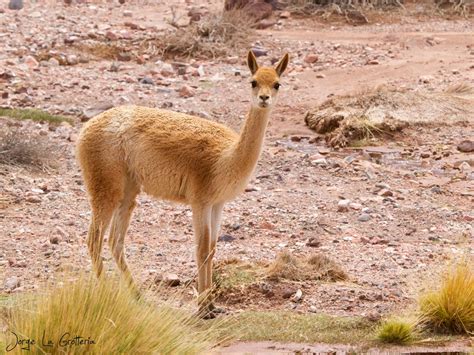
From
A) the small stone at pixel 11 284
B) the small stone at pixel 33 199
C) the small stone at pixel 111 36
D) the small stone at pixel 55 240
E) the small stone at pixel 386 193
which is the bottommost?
the small stone at pixel 33 199

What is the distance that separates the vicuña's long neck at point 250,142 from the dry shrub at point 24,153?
4618 mm

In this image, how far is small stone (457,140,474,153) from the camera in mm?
13844

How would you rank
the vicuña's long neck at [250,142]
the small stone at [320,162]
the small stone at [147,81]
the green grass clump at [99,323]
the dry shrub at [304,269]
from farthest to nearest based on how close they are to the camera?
1. the small stone at [147,81]
2. the small stone at [320,162]
3. the dry shrub at [304,269]
4. the vicuña's long neck at [250,142]
5. the green grass clump at [99,323]

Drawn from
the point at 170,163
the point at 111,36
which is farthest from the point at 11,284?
the point at 111,36

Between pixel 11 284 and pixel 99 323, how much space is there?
8.68 ft

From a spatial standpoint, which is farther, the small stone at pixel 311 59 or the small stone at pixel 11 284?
the small stone at pixel 311 59

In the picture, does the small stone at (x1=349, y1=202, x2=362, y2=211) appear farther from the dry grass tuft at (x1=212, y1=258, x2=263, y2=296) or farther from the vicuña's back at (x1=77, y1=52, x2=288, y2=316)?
the vicuña's back at (x1=77, y1=52, x2=288, y2=316)

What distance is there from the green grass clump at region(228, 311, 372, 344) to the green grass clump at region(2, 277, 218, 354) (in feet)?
3.92

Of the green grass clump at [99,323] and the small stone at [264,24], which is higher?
the green grass clump at [99,323]

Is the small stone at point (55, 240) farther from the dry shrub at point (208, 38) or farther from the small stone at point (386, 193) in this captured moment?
the dry shrub at point (208, 38)

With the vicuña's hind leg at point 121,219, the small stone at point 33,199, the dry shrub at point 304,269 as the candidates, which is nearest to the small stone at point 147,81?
the small stone at point 33,199

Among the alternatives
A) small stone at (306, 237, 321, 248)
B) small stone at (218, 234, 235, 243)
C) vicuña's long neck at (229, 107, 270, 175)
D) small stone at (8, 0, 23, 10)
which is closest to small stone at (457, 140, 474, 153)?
small stone at (306, 237, 321, 248)

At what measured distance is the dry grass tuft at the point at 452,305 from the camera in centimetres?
812

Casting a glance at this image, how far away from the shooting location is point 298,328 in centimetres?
823
